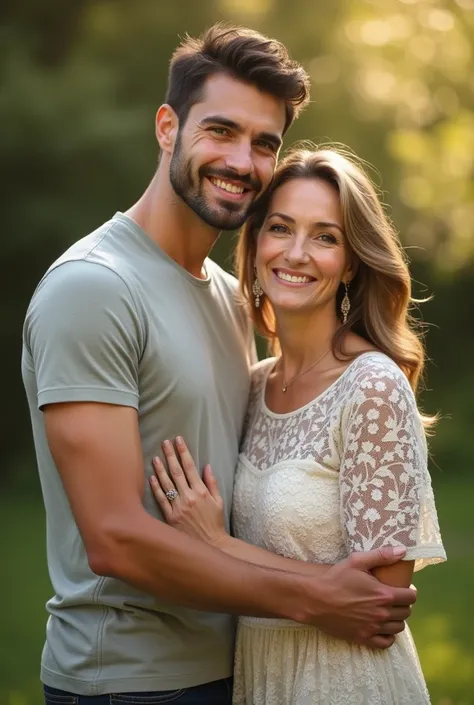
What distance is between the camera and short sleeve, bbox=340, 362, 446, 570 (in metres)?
2.43

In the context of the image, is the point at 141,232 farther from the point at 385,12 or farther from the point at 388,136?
the point at 385,12

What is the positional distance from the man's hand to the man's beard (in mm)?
907

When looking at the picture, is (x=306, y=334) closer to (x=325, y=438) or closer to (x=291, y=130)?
(x=325, y=438)

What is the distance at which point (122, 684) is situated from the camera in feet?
7.93

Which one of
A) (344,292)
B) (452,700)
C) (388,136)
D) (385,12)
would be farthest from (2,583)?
(385,12)

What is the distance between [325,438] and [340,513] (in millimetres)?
180

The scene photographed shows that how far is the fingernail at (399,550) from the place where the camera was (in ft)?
7.95

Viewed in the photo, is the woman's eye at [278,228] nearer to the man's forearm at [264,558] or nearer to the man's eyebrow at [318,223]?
the man's eyebrow at [318,223]

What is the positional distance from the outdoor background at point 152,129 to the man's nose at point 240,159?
5.71 m

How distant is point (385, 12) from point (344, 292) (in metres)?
9.54

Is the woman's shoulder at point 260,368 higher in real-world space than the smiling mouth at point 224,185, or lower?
lower

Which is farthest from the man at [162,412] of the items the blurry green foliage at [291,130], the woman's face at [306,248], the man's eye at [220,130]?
the blurry green foliage at [291,130]

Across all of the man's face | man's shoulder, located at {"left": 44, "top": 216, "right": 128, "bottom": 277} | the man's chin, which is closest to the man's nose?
the man's face

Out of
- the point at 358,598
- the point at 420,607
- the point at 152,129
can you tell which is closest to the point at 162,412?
the point at 358,598
